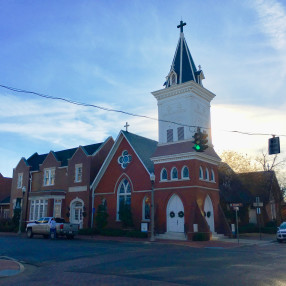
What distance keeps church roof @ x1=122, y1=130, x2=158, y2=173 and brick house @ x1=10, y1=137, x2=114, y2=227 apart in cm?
507

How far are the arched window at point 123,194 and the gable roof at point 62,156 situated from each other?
6.78 m

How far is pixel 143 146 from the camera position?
1378 inches

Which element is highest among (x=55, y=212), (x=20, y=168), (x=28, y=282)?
(x=20, y=168)

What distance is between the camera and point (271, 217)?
4497 cm

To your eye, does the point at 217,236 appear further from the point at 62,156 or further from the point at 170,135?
the point at 62,156

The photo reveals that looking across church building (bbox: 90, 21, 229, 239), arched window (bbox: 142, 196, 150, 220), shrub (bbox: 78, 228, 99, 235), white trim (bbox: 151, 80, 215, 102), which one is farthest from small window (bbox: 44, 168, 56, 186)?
white trim (bbox: 151, 80, 215, 102)

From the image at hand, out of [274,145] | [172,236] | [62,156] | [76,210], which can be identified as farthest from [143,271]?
[62,156]

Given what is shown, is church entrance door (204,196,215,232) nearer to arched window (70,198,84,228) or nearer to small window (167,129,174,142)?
small window (167,129,174,142)

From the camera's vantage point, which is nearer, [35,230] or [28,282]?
[28,282]

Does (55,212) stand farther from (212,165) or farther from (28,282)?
(28,282)

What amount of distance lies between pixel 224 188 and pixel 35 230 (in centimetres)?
2312

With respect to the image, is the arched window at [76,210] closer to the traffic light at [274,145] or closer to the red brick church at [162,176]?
the red brick church at [162,176]

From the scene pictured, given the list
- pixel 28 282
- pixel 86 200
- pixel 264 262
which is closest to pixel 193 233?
pixel 264 262

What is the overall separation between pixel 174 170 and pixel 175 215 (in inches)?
154
